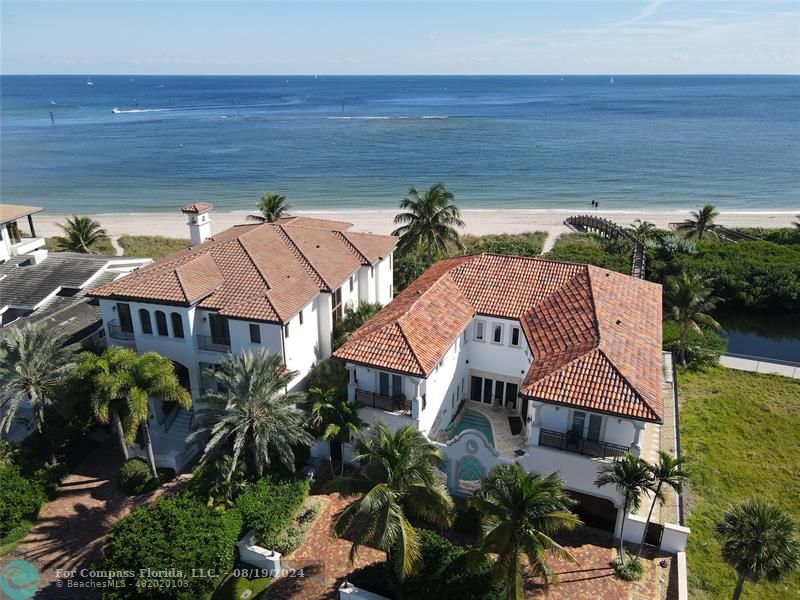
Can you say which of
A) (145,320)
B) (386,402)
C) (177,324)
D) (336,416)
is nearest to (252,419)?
(336,416)

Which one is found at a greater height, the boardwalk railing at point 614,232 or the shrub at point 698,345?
the boardwalk railing at point 614,232

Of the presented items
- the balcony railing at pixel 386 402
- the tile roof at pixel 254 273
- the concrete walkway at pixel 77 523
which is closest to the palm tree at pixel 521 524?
the balcony railing at pixel 386 402

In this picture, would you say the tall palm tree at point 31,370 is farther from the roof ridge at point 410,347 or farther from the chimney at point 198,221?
the roof ridge at point 410,347

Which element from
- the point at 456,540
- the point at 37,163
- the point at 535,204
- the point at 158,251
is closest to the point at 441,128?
the point at 535,204

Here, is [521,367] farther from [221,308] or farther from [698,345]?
[698,345]

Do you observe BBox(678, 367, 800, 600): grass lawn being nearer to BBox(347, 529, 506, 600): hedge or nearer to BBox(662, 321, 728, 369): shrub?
BBox(662, 321, 728, 369): shrub

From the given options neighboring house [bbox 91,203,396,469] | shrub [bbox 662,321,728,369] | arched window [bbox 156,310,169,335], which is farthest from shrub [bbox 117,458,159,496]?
shrub [bbox 662,321,728,369]
